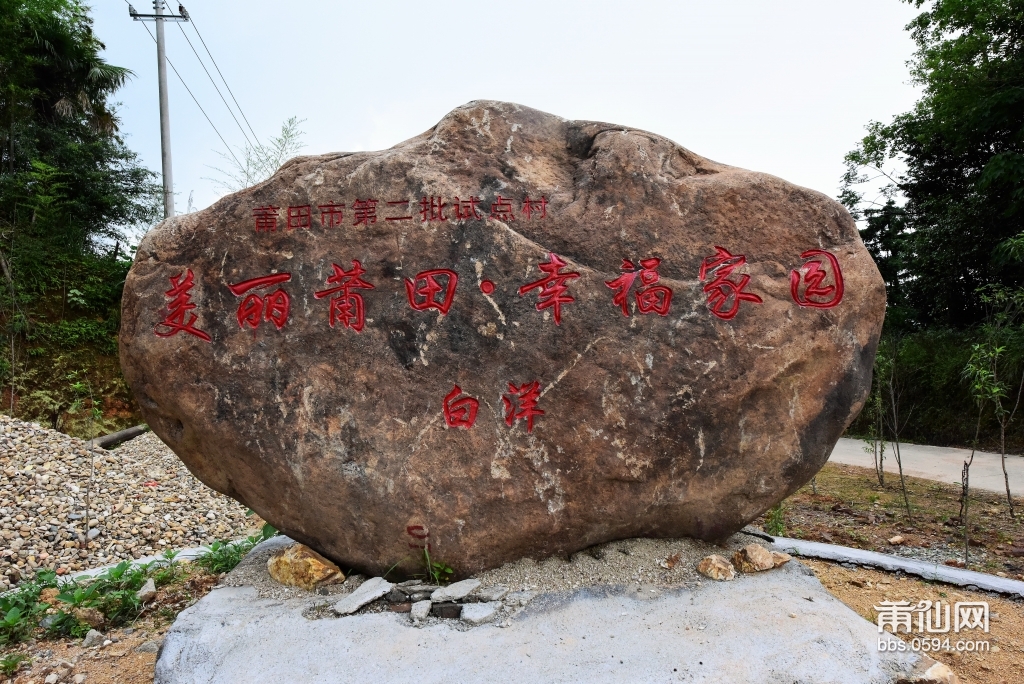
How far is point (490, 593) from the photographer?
11.6ft

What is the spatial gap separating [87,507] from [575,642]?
195 inches

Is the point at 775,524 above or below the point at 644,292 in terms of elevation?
below

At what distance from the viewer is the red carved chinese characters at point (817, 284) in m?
3.70

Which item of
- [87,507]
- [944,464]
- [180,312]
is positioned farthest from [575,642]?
[944,464]

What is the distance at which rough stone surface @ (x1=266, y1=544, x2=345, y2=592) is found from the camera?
3773 millimetres

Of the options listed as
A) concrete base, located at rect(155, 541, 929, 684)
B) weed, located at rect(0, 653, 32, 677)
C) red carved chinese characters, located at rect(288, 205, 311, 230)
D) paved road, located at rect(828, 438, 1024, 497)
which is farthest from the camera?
paved road, located at rect(828, 438, 1024, 497)

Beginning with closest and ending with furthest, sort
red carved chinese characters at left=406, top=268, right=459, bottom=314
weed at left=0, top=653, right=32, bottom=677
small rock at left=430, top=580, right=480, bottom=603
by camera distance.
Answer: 1. weed at left=0, top=653, right=32, bottom=677
2. small rock at left=430, top=580, right=480, bottom=603
3. red carved chinese characters at left=406, top=268, right=459, bottom=314

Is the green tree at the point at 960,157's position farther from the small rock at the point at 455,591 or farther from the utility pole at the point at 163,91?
the utility pole at the point at 163,91

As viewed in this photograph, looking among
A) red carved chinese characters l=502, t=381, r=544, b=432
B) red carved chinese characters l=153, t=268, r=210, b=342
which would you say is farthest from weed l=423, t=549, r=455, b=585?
red carved chinese characters l=153, t=268, r=210, b=342

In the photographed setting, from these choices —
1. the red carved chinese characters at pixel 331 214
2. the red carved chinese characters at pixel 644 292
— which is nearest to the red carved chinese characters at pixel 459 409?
the red carved chinese characters at pixel 644 292

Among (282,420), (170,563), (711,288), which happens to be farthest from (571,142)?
(170,563)

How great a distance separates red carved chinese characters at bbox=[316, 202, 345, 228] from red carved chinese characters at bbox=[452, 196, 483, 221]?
0.66 meters

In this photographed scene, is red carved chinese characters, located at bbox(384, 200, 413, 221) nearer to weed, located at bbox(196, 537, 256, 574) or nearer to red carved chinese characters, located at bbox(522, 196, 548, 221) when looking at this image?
red carved chinese characters, located at bbox(522, 196, 548, 221)

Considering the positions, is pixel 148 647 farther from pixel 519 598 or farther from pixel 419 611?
pixel 519 598
